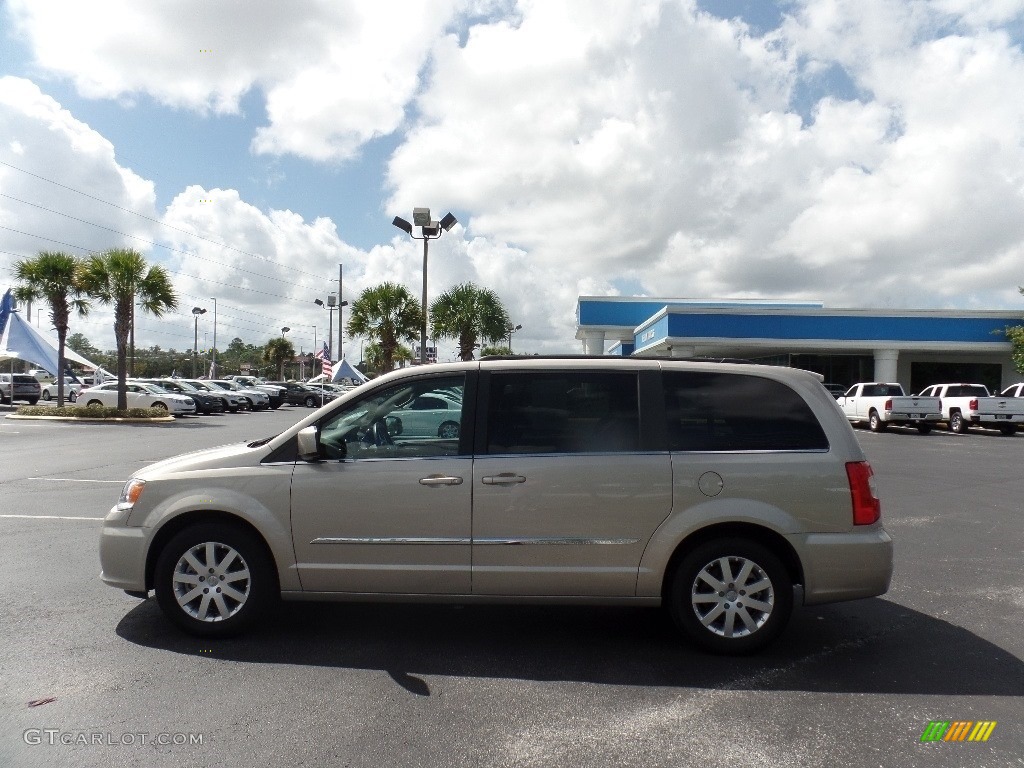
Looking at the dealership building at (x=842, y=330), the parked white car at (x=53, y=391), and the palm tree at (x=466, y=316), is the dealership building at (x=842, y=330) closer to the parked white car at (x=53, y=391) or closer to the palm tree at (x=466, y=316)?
the palm tree at (x=466, y=316)

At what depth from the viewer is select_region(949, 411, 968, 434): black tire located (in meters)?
26.3

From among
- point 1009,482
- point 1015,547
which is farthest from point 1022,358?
point 1015,547

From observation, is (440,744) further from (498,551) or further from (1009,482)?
(1009,482)

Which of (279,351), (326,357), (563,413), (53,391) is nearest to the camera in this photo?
(563,413)

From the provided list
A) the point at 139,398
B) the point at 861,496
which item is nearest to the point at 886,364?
the point at 139,398

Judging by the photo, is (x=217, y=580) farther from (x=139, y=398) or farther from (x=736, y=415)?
(x=139, y=398)

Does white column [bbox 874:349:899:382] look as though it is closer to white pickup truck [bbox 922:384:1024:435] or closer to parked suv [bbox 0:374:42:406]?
white pickup truck [bbox 922:384:1024:435]

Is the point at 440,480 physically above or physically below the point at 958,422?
above

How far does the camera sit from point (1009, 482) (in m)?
13.0

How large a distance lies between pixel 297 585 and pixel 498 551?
1.28 m

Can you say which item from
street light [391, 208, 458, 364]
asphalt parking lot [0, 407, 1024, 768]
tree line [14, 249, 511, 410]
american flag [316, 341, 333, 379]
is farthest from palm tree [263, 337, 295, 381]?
asphalt parking lot [0, 407, 1024, 768]

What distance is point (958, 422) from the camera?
86.8 ft

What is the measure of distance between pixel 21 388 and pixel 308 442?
37.6 meters

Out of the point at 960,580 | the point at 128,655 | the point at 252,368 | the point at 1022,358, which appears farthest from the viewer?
the point at 252,368
